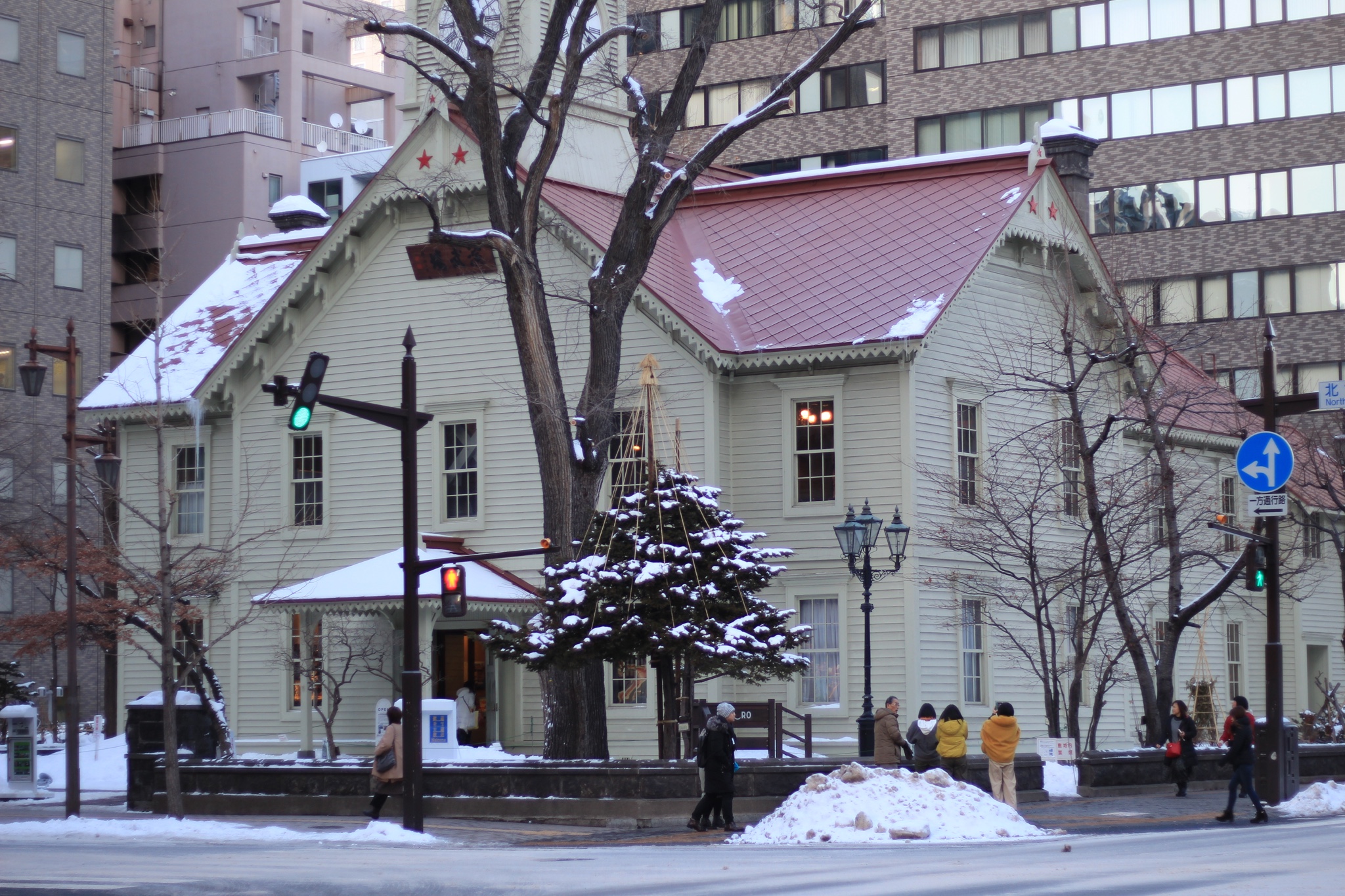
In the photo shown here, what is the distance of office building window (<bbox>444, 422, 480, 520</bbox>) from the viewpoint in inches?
1388

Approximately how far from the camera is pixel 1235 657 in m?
42.0

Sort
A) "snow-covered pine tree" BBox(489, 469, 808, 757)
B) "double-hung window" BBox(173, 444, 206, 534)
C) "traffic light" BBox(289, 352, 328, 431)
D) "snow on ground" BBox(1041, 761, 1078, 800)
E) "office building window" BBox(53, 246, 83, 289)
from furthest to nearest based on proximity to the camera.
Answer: "office building window" BBox(53, 246, 83, 289) < "double-hung window" BBox(173, 444, 206, 534) < "snow on ground" BBox(1041, 761, 1078, 800) < "snow-covered pine tree" BBox(489, 469, 808, 757) < "traffic light" BBox(289, 352, 328, 431)

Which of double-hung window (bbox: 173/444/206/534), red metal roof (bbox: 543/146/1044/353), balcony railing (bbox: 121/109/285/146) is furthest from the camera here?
balcony railing (bbox: 121/109/285/146)

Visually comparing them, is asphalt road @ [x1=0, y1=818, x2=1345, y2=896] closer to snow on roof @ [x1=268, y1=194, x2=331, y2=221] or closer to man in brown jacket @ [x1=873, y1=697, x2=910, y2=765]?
man in brown jacket @ [x1=873, y1=697, x2=910, y2=765]

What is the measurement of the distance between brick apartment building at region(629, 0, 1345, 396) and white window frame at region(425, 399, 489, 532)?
28.1 meters

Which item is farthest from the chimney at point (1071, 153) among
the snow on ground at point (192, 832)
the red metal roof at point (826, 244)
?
the snow on ground at point (192, 832)

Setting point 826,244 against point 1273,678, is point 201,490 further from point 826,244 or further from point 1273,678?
point 1273,678

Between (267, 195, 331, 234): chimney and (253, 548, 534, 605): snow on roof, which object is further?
(267, 195, 331, 234): chimney

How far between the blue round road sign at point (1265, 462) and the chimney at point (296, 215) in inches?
1036

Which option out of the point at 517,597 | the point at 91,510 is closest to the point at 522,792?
the point at 517,597

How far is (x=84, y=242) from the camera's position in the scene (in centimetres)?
6475

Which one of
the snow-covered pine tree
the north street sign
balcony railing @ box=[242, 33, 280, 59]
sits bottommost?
the snow-covered pine tree

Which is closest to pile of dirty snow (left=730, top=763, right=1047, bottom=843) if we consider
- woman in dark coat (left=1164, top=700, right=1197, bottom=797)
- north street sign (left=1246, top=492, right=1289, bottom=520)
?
north street sign (left=1246, top=492, right=1289, bottom=520)

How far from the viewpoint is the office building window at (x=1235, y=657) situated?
41.7 m
